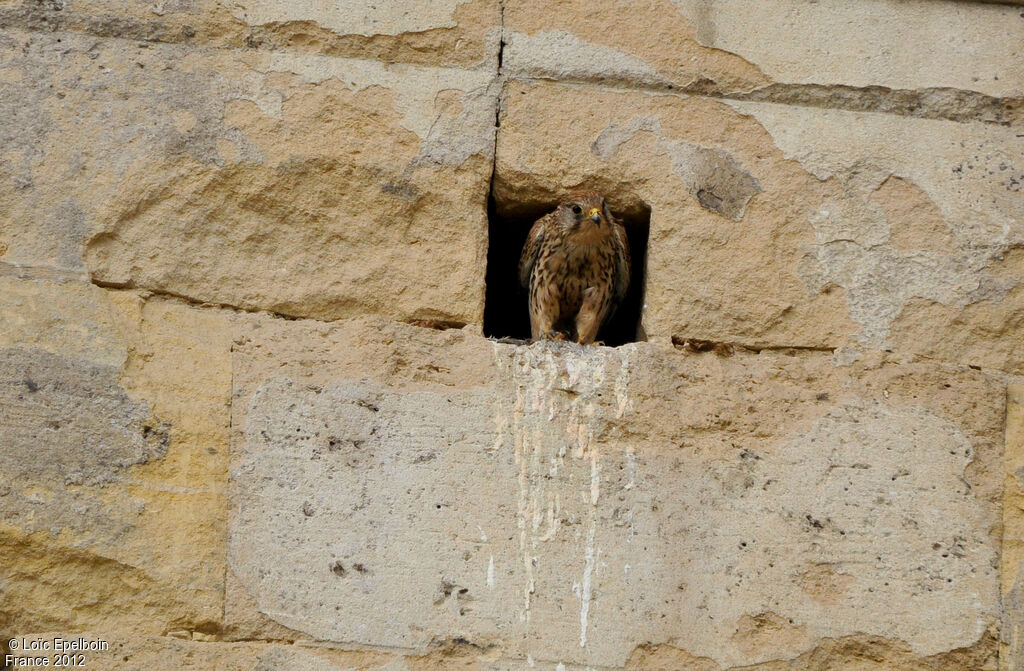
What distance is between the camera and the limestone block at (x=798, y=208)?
3.79 m

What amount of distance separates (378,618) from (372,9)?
5.48 feet

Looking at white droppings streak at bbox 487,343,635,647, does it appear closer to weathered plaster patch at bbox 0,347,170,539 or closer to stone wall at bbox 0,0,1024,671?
stone wall at bbox 0,0,1024,671

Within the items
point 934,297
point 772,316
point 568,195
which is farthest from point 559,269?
point 934,297

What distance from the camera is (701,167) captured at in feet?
12.8

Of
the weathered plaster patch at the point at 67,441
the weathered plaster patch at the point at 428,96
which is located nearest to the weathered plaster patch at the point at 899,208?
the weathered plaster patch at the point at 428,96

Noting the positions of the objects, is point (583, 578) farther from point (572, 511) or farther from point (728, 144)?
point (728, 144)

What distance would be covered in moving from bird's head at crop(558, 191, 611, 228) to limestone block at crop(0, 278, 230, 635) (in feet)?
3.35

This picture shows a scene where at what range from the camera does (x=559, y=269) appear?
4496 millimetres

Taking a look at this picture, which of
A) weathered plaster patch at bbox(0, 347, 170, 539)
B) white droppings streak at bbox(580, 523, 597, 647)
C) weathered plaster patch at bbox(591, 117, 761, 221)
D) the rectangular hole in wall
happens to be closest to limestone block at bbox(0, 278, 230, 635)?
weathered plaster patch at bbox(0, 347, 170, 539)

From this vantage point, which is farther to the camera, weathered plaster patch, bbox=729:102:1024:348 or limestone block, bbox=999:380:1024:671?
weathered plaster patch, bbox=729:102:1024:348

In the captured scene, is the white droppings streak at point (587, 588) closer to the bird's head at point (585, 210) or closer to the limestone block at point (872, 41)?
the bird's head at point (585, 210)

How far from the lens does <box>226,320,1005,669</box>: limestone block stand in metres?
3.46

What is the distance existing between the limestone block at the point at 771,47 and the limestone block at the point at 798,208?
0.08 m

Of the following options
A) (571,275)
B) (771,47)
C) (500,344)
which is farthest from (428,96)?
(771,47)
